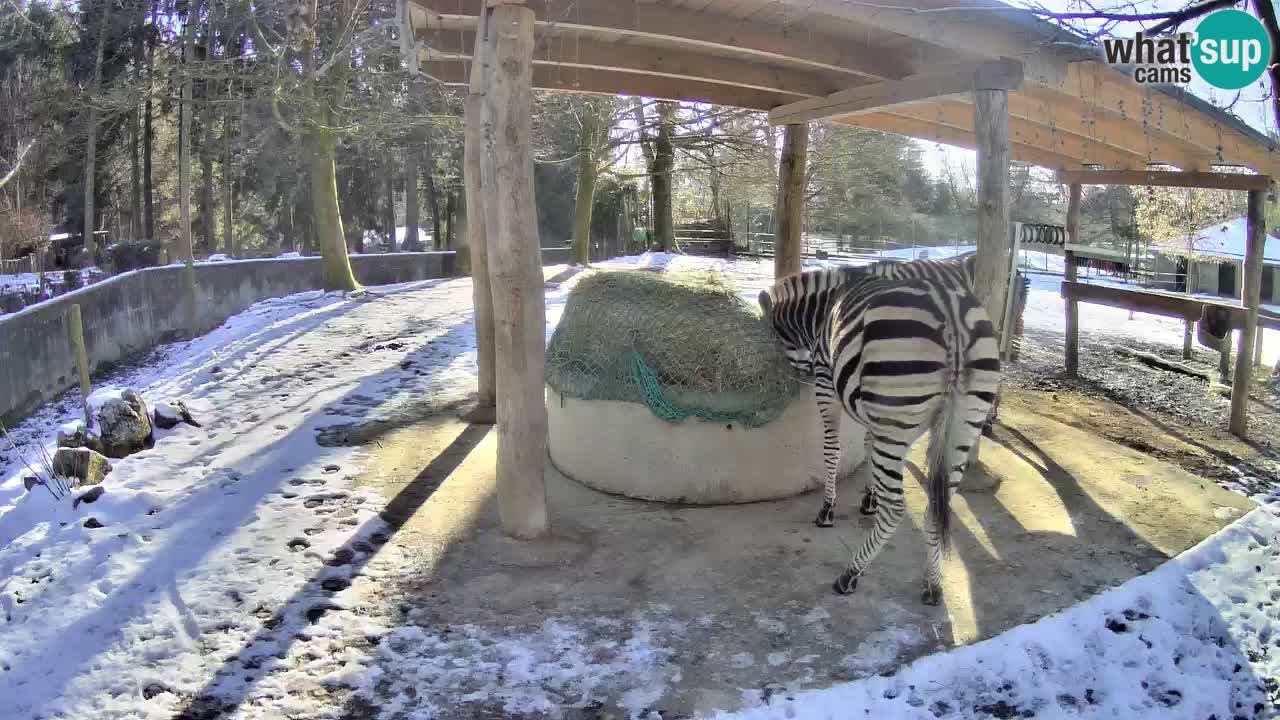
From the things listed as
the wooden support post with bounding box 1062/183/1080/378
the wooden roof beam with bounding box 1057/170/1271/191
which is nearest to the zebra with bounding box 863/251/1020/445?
the wooden roof beam with bounding box 1057/170/1271/191

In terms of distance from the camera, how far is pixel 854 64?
6371 mm

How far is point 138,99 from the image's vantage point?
14625 mm

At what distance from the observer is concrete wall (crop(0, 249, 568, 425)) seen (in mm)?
9281

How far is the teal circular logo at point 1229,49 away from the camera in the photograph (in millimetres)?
4645

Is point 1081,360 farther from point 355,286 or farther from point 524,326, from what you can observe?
point 355,286

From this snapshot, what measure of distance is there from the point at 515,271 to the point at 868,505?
2.86 m

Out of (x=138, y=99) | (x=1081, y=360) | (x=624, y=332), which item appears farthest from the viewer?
(x=138, y=99)

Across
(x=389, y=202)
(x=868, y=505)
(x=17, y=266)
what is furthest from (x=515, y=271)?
(x=389, y=202)

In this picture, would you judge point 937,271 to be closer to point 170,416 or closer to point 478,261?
point 478,261

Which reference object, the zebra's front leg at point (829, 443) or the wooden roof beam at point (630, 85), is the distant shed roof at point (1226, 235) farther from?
the zebra's front leg at point (829, 443)

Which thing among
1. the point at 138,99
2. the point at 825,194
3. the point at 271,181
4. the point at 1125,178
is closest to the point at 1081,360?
the point at 1125,178

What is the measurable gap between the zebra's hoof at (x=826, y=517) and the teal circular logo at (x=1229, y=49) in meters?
3.40

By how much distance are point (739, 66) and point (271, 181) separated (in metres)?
23.4

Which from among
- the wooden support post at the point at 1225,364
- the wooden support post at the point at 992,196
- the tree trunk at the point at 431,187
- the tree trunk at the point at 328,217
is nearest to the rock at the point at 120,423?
the wooden support post at the point at 992,196
